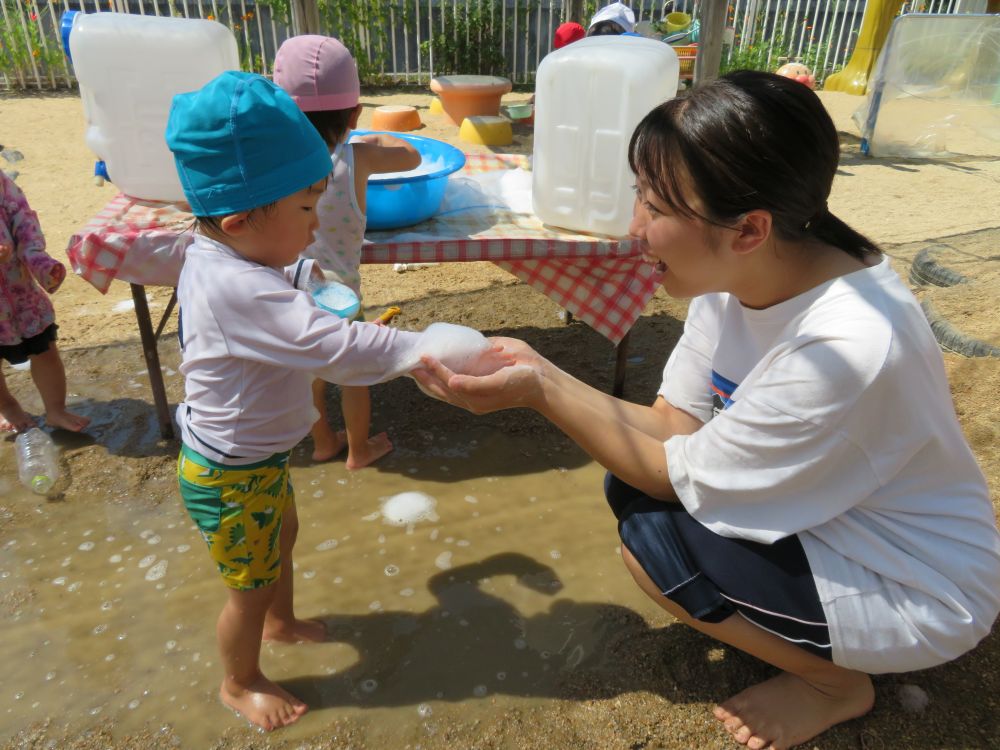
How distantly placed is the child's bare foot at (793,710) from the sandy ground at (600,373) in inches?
1.8

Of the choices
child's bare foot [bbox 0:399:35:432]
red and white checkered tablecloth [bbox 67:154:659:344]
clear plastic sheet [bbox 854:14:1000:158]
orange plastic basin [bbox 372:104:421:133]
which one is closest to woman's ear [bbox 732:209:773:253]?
red and white checkered tablecloth [bbox 67:154:659:344]

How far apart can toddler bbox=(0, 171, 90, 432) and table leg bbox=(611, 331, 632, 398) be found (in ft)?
7.58

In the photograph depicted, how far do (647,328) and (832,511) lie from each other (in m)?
2.65

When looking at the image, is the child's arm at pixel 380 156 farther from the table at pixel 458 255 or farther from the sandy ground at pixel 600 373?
the sandy ground at pixel 600 373

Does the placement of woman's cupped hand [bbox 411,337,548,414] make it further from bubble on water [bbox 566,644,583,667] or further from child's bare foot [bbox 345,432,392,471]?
child's bare foot [bbox 345,432,392,471]

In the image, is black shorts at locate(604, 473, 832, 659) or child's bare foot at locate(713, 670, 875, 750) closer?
black shorts at locate(604, 473, 832, 659)

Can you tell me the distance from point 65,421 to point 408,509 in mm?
1595

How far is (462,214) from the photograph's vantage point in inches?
127

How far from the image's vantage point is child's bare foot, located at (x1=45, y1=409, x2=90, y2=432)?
3.18 m

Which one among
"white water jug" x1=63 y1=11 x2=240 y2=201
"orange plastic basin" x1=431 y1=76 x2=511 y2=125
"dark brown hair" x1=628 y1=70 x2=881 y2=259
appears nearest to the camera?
"dark brown hair" x1=628 y1=70 x2=881 y2=259

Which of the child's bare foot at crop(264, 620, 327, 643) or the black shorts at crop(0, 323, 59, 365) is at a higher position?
the black shorts at crop(0, 323, 59, 365)

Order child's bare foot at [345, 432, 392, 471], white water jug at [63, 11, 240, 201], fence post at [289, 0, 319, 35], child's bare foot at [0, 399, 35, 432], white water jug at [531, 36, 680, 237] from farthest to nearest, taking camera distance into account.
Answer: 1. fence post at [289, 0, 319, 35]
2. child's bare foot at [0, 399, 35, 432]
3. child's bare foot at [345, 432, 392, 471]
4. white water jug at [531, 36, 680, 237]
5. white water jug at [63, 11, 240, 201]

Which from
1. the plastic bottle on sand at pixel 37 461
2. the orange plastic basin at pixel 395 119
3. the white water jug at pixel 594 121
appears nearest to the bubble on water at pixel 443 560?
the white water jug at pixel 594 121

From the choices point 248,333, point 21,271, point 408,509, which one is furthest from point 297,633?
point 21,271
